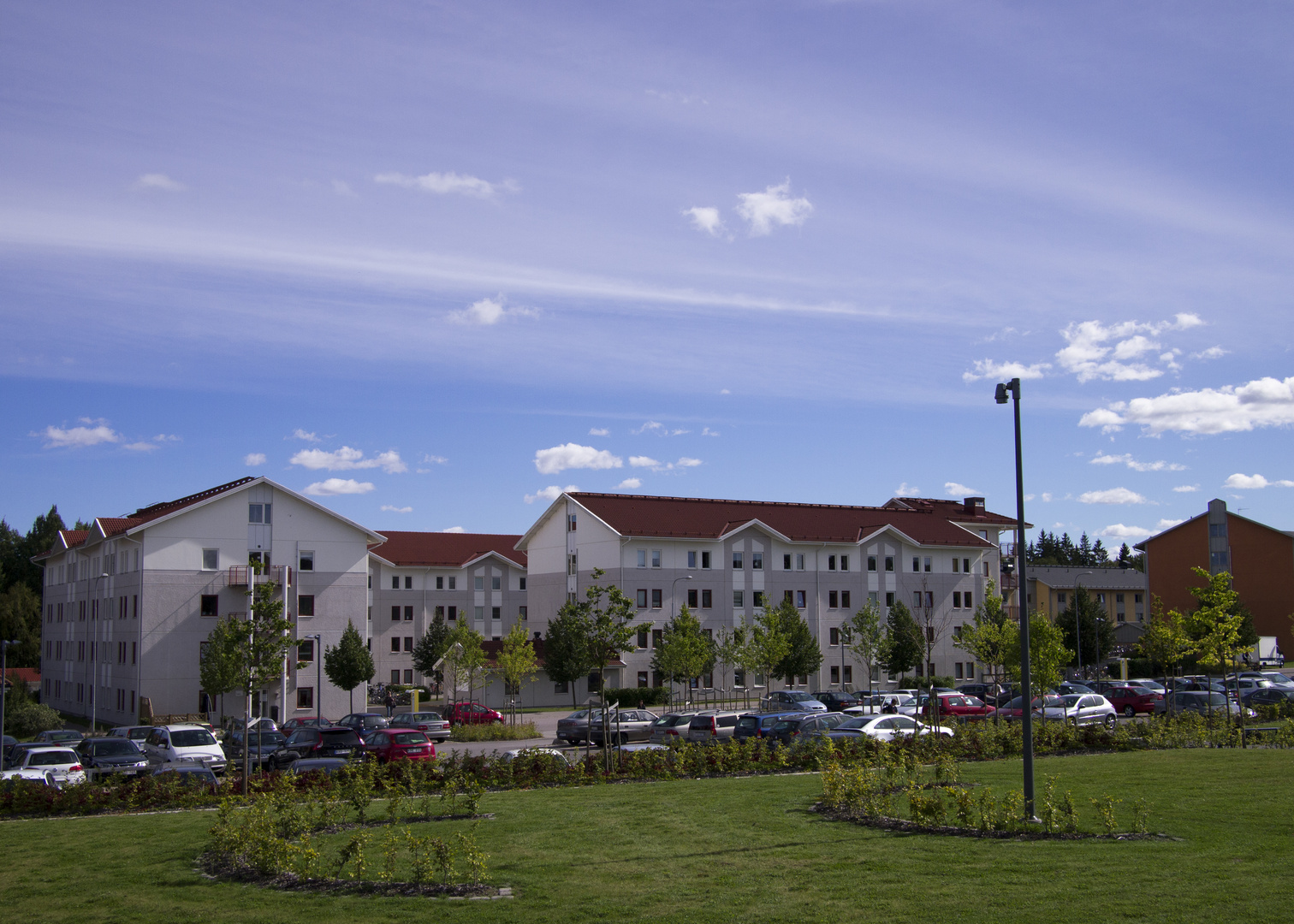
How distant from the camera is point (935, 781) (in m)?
18.9

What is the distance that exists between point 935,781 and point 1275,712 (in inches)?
991

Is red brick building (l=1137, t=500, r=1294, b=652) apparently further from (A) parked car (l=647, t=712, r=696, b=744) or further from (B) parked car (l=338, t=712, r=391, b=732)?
(B) parked car (l=338, t=712, r=391, b=732)

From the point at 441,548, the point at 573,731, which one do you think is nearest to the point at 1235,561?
the point at 441,548

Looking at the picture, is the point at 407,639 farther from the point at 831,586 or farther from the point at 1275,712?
the point at 1275,712

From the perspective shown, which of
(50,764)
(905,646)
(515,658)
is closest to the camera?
(50,764)

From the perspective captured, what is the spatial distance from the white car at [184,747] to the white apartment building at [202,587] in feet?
64.9

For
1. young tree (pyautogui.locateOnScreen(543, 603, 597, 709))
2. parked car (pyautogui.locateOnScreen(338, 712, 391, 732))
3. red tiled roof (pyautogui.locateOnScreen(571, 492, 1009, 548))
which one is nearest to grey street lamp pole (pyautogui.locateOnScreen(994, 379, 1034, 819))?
parked car (pyautogui.locateOnScreen(338, 712, 391, 732))

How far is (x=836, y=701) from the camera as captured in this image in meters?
45.4

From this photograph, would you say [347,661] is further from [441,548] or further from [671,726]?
[441,548]

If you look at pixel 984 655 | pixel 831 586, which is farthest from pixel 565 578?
pixel 984 655

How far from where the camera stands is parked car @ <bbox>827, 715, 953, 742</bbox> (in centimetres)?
2792

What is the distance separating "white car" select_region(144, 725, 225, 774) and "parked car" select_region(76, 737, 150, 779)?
2.92 ft

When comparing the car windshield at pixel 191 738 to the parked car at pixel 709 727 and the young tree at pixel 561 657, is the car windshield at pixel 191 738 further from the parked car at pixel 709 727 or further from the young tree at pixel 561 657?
the young tree at pixel 561 657

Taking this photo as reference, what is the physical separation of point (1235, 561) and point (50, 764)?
307ft
